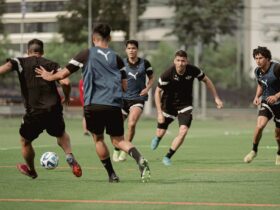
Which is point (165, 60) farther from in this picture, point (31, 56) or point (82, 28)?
point (31, 56)

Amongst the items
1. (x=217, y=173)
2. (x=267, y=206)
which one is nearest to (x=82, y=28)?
(x=217, y=173)

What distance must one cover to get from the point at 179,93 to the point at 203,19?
4534 cm

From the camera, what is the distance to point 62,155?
19016 mm

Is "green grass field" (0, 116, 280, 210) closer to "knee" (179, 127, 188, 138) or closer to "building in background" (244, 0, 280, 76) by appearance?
"knee" (179, 127, 188, 138)

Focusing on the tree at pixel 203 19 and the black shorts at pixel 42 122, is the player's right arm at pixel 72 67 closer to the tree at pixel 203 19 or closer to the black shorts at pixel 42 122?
the black shorts at pixel 42 122

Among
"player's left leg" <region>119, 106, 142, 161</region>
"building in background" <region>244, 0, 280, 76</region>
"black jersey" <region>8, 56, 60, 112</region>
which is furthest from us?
"building in background" <region>244, 0, 280, 76</region>

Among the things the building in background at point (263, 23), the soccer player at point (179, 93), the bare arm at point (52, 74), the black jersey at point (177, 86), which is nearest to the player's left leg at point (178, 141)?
the soccer player at point (179, 93)

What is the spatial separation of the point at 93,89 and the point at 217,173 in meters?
3.14

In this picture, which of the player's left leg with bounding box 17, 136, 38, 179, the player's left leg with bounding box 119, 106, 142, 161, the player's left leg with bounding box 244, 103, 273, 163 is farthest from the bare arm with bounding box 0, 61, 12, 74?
the player's left leg with bounding box 244, 103, 273, 163

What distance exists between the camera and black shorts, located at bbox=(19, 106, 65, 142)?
13.1 m

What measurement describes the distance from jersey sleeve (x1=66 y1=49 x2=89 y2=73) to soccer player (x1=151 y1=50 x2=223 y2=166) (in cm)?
426

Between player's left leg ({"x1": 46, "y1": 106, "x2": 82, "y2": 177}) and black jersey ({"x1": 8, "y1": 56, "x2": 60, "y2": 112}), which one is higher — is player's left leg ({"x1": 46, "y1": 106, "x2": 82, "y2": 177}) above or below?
below

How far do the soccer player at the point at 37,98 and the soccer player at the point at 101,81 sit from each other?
218 mm

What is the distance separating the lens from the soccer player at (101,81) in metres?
12.5
